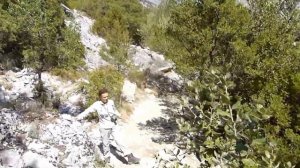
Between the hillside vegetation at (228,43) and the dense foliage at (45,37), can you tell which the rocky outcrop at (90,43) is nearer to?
the dense foliage at (45,37)

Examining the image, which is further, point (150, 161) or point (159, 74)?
point (159, 74)

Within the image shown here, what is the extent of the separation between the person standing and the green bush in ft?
13.9

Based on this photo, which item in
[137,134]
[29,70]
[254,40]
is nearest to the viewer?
[254,40]

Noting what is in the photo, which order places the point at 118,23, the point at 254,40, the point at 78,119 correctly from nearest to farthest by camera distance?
the point at 78,119 → the point at 254,40 → the point at 118,23

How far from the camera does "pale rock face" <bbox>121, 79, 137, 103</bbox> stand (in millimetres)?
23016

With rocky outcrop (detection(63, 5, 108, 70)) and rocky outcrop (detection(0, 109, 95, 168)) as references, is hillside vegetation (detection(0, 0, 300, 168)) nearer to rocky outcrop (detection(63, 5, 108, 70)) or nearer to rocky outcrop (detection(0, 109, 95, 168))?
rocky outcrop (detection(63, 5, 108, 70))

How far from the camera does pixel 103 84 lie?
63.4ft

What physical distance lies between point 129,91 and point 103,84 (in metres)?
4.73

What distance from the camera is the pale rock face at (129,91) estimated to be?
2302 centimetres

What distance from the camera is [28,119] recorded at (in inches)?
571

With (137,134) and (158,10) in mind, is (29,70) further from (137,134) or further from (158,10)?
(158,10)

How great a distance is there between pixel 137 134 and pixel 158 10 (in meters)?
25.5

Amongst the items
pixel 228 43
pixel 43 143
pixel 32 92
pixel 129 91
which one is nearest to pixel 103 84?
pixel 32 92

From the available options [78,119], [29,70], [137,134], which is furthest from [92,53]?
[78,119]
